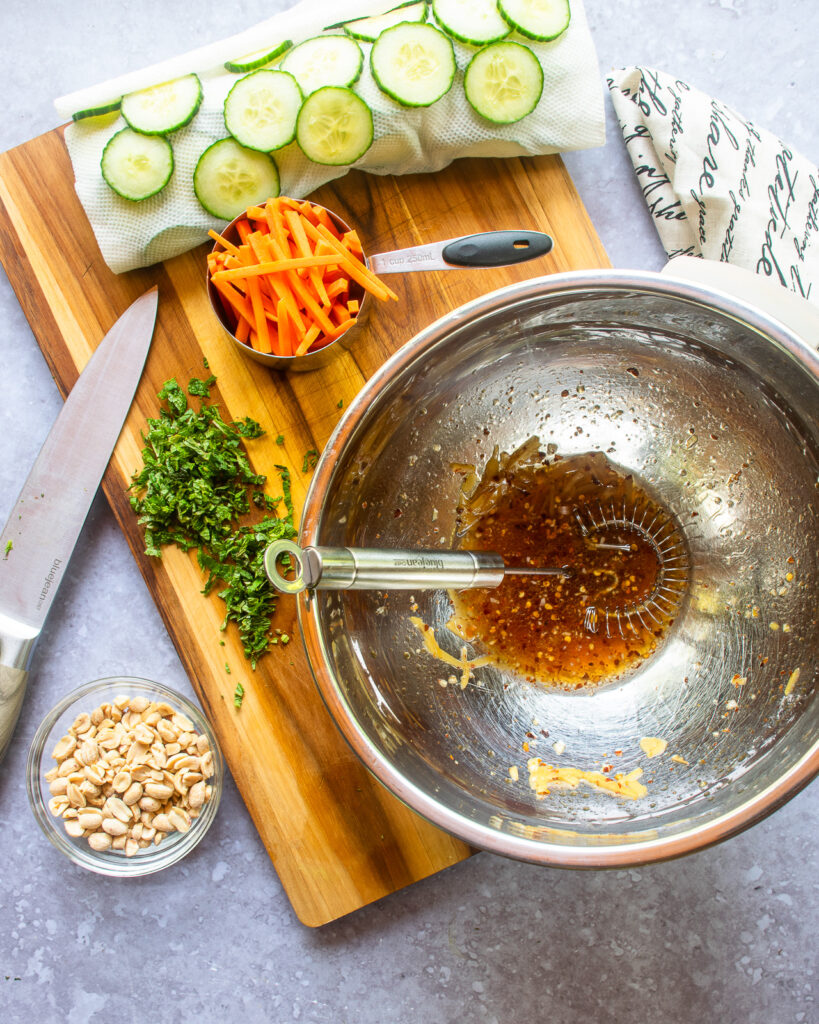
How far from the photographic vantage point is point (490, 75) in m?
1.56

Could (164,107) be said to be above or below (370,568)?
above

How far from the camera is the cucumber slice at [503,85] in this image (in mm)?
1548

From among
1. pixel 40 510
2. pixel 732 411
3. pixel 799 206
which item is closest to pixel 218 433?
pixel 40 510

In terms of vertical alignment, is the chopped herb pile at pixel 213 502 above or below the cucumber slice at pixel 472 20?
below

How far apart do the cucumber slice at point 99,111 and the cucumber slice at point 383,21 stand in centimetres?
50

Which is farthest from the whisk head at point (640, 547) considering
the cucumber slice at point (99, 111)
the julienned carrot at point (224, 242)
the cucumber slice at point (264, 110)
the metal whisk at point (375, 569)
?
the cucumber slice at point (99, 111)

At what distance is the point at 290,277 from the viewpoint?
1.48 m

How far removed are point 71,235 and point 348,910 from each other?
1.56 metres

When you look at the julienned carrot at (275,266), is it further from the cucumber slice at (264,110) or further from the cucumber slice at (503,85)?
the cucumber slice at (503,85)

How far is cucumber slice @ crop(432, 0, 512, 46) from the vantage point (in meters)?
1.54

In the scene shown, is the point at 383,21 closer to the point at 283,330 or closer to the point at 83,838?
the point at 283,330

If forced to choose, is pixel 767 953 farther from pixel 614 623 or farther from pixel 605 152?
pixel 605 152

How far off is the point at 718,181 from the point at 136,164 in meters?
1.25

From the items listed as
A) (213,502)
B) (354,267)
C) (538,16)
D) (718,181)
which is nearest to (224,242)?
(354,267)
